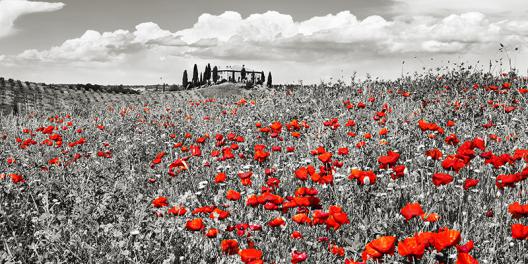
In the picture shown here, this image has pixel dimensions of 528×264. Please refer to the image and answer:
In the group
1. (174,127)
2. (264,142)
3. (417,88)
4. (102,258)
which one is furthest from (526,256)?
(417,88)

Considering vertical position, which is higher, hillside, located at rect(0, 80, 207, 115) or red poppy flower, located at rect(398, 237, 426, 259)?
hillside, located at rect(0, 80, 207, 115)

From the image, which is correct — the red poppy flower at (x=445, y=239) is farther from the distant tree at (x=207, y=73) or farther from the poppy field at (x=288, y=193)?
the distant tree at (x=207, y=73)

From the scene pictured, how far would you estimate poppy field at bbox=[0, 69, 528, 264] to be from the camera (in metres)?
2.65

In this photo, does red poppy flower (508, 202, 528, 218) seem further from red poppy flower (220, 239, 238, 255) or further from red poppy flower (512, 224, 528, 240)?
red poppy flower (220, 239, 238, 255)

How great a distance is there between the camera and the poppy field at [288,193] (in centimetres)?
265

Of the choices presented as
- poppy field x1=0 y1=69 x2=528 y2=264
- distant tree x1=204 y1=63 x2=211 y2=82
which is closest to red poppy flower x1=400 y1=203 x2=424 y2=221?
poppy field x1=0 y1=69 x2=528 y2=264

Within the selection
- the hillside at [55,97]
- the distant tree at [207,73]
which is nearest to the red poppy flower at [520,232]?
the hillside at [55,97]

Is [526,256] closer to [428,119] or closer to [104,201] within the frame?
[104,201]

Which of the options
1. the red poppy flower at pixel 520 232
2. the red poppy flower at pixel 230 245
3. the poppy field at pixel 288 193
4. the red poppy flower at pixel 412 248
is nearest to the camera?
the red poppy flower at pixel 412 248

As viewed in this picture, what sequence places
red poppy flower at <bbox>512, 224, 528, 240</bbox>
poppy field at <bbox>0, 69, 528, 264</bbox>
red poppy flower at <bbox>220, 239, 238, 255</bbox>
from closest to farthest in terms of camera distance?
red poppy flower at <bbox>512, 224, 528, 240</bbox>
red poppy flower at <bbox>220, 239, 238, 255</bbox>
poppy field at <bbox>0, 69, 528, 264</bbox>

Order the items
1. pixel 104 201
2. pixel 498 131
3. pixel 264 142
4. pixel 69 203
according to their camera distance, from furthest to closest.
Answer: pixel 264 142
pixel 498 131
pixel 69 203
pixel 104 201

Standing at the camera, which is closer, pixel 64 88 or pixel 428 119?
pixel 428 119

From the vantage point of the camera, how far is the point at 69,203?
4352 millimetres

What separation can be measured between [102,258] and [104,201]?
68 cm
